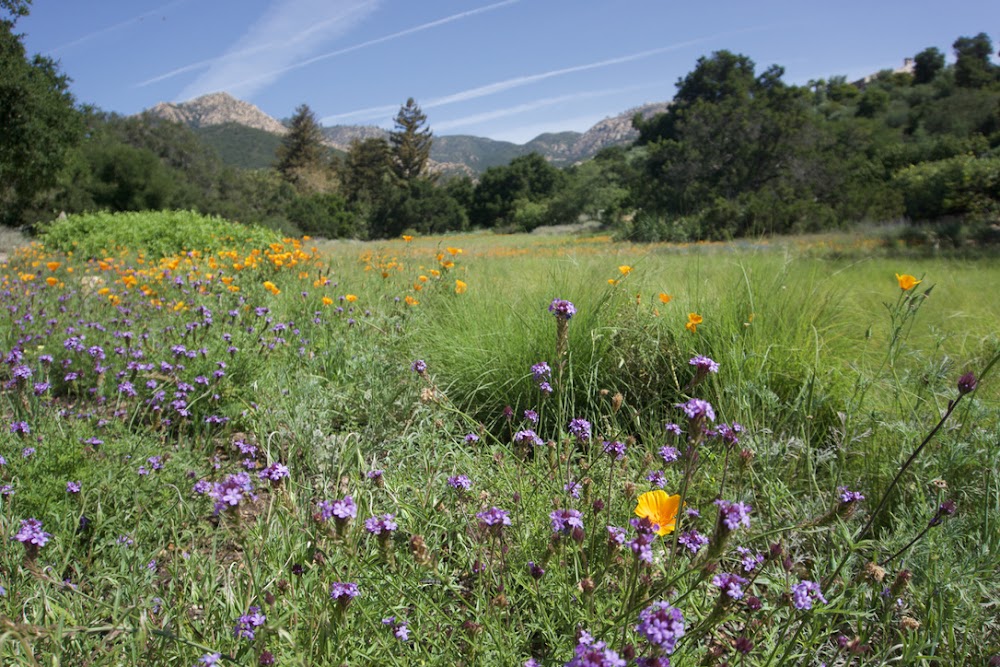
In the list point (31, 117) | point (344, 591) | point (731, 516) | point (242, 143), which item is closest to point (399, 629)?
point (344, 591)

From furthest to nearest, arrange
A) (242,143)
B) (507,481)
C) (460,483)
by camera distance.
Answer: (242,143) → (507,481) → (460,483)

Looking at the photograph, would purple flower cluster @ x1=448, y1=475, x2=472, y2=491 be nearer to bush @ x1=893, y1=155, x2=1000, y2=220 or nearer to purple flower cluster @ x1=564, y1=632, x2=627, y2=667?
purple flower cluster @ x1=564, y1=632, x2=627, y2=667

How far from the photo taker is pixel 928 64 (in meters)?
52.2

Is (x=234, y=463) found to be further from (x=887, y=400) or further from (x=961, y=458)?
(x=887, y=400)

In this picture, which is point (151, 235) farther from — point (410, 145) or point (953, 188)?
point (410, 145)

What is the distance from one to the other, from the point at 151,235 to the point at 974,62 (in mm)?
54891

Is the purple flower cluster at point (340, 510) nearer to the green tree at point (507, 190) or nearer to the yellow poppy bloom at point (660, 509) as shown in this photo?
the yellow poppy bloom at point (660, 509)

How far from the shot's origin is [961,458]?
1.76 m

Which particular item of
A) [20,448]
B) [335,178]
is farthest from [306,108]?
[20,448]

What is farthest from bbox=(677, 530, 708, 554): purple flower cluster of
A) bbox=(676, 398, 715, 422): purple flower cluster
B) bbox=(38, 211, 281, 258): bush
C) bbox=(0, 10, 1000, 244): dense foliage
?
bbox=(38, 211, 281, 258): bush

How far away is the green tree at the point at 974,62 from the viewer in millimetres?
38812

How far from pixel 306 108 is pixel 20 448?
55.8m

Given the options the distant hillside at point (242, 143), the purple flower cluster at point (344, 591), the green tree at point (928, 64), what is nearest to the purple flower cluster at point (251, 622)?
the purple flower cluster at point (344, 591)

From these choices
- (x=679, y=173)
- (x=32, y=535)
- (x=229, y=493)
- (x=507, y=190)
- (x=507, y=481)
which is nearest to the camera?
(x=229, y=493)
